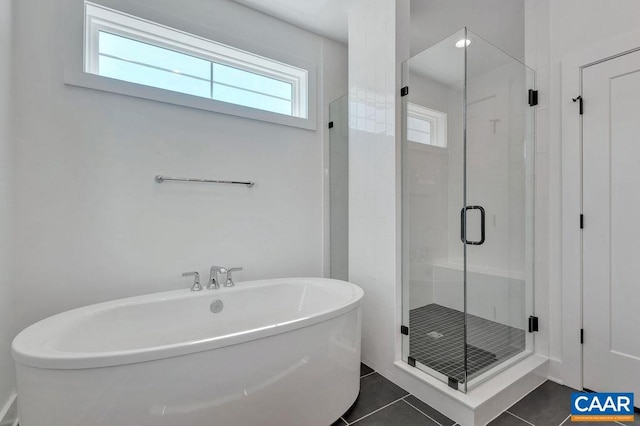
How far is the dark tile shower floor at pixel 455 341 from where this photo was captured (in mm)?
1806

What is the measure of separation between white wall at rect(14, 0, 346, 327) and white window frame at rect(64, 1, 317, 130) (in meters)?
0.05

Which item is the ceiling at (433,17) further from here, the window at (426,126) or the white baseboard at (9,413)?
the white baseboard at (9,413)

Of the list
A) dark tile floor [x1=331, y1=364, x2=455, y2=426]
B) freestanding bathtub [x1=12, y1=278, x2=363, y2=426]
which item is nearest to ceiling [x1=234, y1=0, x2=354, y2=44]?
freestanding bathtub [x1=12, y1=278, x2=363, y2=426]

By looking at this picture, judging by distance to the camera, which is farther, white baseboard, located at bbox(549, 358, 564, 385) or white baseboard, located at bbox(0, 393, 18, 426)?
white baseboard, located at bbox(549, 358, 564, 385)

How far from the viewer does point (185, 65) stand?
2.26 m

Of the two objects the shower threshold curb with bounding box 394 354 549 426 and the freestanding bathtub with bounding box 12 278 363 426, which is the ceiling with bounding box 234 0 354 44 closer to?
the freestanding bathtub with bounding box 12 278 363 426

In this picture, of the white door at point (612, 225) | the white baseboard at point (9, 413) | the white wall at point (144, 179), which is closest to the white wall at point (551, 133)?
the white door at point (612, 225)

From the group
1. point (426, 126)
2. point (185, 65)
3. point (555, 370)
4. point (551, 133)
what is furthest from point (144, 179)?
point (555, 370)

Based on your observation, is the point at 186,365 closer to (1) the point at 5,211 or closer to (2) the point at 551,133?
(1) the point at 5,211

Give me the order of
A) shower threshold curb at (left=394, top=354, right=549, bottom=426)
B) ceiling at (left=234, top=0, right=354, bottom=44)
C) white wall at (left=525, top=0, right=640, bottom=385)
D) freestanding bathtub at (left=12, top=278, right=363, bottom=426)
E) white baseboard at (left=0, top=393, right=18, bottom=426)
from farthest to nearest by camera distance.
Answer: ceiling at (left=234, top=0, right=354, bottom=44) < white wall at (left=525, top=0, right=640, bottom=385) < shower threshold curb at (left=394, top=354, right=549, bottom=426) < white baseboard at (left=0, top=393, right=18, bottom=426) < freestanding bathtub at (left=12, top=278, right=363, bottom=426)

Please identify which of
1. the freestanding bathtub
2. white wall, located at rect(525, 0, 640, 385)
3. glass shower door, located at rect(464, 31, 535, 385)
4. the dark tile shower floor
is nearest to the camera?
the freestanding bathtub

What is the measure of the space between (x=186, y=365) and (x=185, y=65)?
6.97 ft

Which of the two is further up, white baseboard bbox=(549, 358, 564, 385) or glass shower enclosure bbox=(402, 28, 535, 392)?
Answer: glass shower enclosure bbox=(402, 28, 535, 392)

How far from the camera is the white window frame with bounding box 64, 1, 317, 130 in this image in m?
1.83
